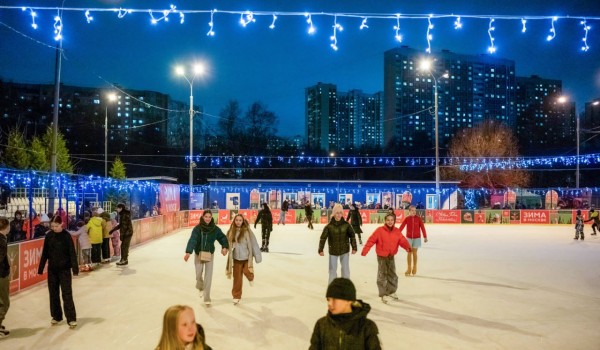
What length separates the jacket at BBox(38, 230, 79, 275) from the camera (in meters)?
7.09

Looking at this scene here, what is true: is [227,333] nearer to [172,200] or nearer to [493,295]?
[493,295]

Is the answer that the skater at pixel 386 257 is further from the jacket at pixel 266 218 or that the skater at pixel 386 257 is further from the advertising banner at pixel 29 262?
the jacket at pixel 266 218

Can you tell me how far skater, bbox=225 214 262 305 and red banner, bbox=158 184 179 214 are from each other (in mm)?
16415

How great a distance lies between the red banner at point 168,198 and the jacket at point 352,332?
2206 cm

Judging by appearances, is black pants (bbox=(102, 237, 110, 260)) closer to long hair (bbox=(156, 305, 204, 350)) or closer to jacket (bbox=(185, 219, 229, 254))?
jacket (bbox=(185, 219, 229, 254))

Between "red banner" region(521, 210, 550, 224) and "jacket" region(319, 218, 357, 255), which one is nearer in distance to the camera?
"jacket" region(319, 218, 357, 255)

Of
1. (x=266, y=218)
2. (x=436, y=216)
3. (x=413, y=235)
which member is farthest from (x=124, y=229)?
(x=436, y=216)

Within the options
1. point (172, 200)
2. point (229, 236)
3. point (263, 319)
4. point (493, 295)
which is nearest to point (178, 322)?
point (263, 319)

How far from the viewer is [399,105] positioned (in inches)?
3580

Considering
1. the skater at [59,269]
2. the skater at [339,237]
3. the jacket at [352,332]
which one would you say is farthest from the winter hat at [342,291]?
the skater at [339,237]

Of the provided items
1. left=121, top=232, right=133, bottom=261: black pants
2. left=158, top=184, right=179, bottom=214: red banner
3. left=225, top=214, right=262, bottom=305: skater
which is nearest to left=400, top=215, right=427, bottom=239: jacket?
left=225, top=214, right=262, bottom=305: skater

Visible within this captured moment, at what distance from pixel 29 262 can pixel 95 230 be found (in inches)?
106

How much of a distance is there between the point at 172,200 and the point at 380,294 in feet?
65.2

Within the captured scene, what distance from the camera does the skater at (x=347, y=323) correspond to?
9.89 ft
